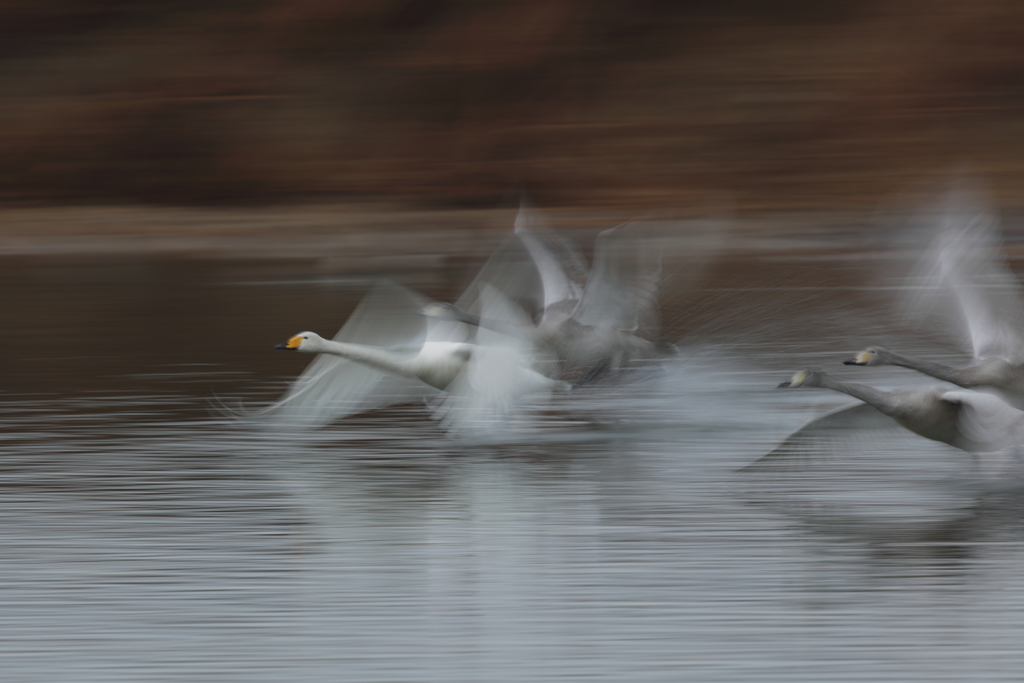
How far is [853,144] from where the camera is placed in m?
28.8

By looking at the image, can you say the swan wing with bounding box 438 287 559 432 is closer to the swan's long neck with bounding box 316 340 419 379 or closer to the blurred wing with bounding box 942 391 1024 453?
the swan's long neck with bounding box 316 340 419 379

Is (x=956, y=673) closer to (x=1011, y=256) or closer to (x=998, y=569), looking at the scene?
→ (x=998, y=569)

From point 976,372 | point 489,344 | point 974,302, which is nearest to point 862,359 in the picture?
point 976,372

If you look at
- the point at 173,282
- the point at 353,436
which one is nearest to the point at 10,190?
the point at 173,282

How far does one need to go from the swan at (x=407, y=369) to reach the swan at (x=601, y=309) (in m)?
0.18

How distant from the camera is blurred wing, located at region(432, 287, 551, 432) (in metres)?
7.66

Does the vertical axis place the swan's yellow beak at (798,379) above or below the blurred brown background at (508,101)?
below

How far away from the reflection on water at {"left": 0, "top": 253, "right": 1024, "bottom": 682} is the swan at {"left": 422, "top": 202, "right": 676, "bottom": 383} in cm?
28

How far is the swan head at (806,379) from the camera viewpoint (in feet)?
20.4

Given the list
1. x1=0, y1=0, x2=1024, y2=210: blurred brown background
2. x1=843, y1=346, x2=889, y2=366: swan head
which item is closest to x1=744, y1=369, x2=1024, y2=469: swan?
x1=843, y1=346, x2=889, y2=366: swan head

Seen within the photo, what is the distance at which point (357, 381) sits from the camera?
26.4 ft

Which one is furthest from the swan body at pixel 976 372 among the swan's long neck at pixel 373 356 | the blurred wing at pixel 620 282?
the swan's long neck at pixel 373 356

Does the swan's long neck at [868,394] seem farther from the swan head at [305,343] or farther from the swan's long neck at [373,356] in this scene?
the swan head at [305,343]

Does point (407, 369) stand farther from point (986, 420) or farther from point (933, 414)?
point (986, 420)
